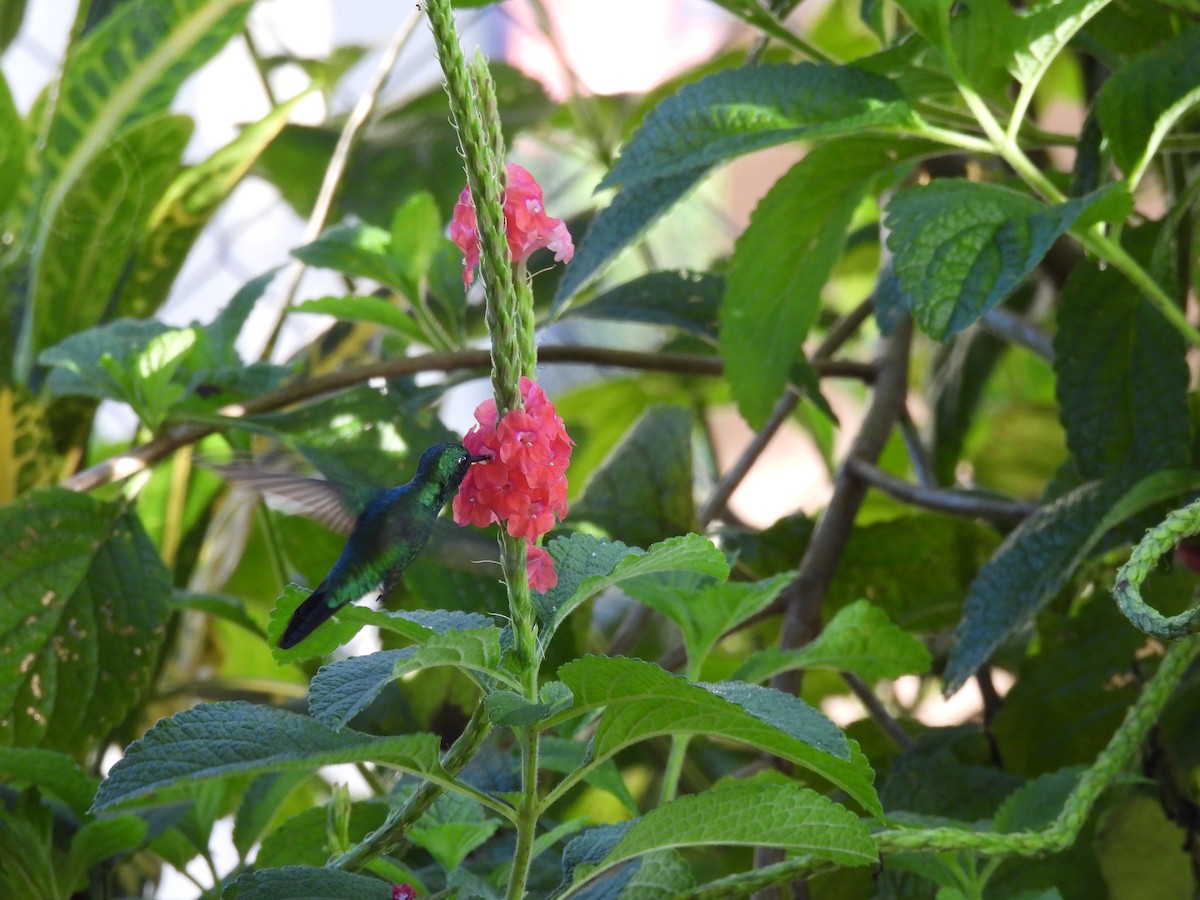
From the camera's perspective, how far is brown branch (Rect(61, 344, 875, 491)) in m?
0.59

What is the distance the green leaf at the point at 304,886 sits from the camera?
0.32 meters

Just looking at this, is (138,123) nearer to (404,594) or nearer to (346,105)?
(404,594)

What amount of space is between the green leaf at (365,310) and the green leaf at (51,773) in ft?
0.79

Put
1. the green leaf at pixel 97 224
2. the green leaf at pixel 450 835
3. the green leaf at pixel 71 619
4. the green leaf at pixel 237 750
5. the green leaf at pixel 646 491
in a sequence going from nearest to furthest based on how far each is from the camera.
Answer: the green leaf at pixel 237 750 → the green leaf at pixel 450 835 → the green leaf at pixel 71 619 → the green leaf at pixel 646 491 → the green leaf at pixel 97 224

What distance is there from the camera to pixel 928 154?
0.54 m

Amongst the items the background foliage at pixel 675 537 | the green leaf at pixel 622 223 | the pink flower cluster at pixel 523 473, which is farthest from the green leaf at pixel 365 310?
the pink flower cluster at pixel 523 473

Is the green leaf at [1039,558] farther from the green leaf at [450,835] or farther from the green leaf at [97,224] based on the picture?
the green leaf at [97,224]

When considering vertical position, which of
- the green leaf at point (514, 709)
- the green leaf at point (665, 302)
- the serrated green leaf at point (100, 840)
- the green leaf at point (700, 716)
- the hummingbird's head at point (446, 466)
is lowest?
the serrated green leaf at point (100, 840)

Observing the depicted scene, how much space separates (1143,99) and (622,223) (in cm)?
21

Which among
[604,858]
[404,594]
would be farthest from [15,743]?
[604,858]

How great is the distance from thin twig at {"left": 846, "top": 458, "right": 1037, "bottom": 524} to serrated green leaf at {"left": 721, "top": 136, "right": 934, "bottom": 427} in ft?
0.32

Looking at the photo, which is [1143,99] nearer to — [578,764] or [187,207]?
[578,764]

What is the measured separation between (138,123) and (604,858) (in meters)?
0.59

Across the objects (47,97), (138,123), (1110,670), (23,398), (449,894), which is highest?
(47,97)
